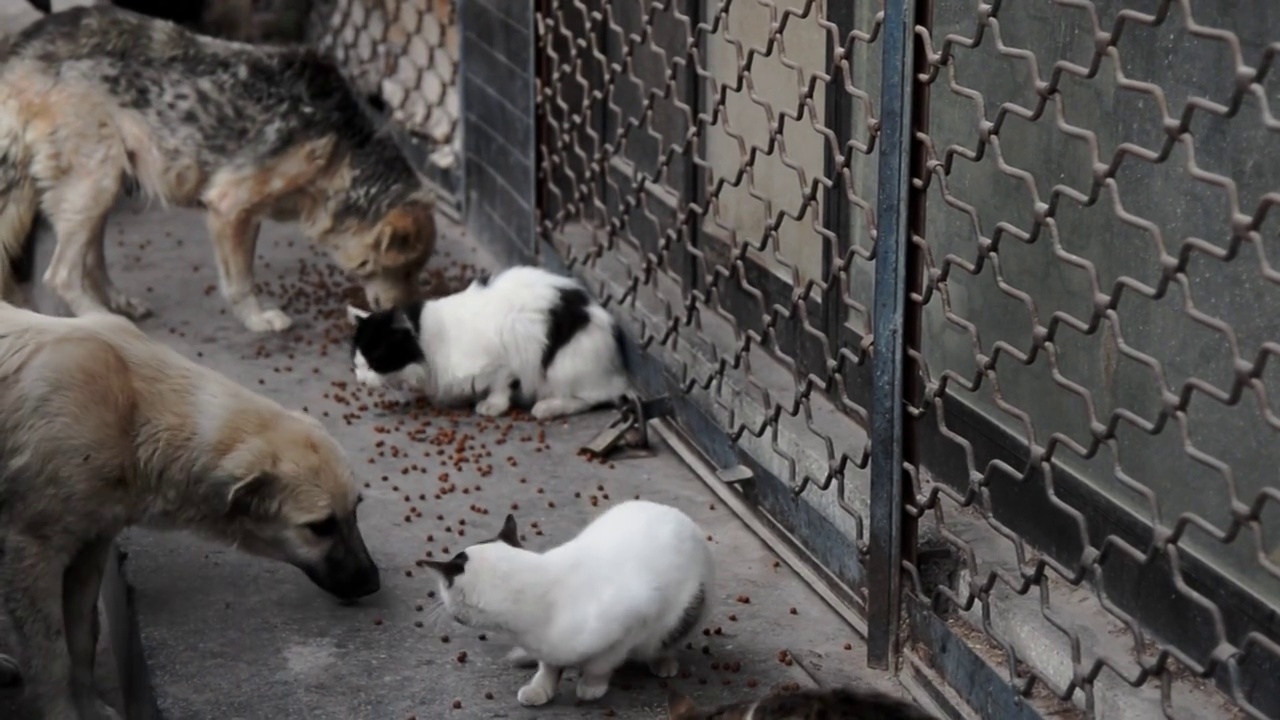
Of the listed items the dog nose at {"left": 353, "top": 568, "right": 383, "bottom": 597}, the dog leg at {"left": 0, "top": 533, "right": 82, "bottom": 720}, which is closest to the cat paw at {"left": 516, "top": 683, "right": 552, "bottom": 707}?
the dog nose at {"left": 353, "top": 568, "right": 383, "bottom": 597}

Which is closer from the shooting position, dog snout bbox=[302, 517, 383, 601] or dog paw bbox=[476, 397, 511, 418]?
dog snout bbox=[302, 517, 383, 601]

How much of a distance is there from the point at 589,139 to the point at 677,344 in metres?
1.69

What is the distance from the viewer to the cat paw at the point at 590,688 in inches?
153

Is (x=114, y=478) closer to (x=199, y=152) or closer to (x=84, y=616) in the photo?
(x=84, y=616)

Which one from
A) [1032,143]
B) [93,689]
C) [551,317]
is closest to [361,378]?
[551,317]

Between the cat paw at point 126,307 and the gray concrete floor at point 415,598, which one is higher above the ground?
the gray concrete floor at point 415,598

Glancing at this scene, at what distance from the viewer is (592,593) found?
12.3 feet

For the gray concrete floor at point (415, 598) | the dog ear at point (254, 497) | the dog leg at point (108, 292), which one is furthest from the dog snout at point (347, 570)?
the dog leg at point (108, 292)

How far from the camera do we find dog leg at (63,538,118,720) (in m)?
4.10

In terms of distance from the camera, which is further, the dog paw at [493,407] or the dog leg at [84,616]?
the dog paw at [493,407]

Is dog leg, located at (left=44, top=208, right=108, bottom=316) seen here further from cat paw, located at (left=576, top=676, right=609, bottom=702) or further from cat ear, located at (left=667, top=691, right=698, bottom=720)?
cat ear, located at (left=667, top=691, right=698, bottom=720)

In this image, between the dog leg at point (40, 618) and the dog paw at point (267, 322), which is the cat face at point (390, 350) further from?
the dog leg at point (40, 618)

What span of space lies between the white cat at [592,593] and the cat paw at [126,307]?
3.58 metres

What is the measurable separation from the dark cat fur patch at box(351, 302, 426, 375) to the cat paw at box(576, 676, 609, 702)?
86.7 inches
